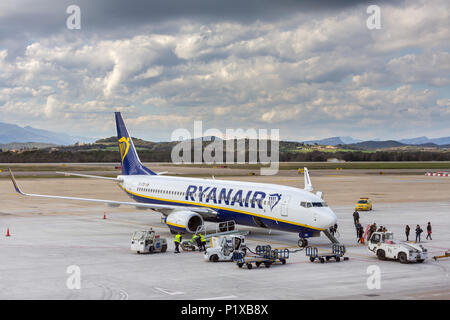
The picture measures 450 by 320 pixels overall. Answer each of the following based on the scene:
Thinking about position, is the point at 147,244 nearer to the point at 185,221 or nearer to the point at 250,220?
the point at 185,221

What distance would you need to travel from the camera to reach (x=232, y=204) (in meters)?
41.0

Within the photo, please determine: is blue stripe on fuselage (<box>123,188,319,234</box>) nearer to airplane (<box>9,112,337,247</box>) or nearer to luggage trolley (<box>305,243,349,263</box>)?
airplane (<box>9,112,337,247</box>)

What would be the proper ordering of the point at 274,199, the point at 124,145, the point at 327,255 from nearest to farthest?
the point at 327,255 → the point at 274,199 → the point at 124,145

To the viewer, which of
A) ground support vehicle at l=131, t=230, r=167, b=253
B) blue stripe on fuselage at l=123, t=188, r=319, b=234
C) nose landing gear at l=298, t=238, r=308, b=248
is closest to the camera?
ground support vehicle at l=131, t=230, r=167, b=253

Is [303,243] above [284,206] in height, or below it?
below

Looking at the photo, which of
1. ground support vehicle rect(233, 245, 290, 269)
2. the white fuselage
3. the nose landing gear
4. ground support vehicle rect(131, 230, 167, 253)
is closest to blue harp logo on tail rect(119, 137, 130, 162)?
the white fuselage

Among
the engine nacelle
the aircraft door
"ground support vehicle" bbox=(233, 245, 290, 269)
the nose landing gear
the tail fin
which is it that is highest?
the tail fin

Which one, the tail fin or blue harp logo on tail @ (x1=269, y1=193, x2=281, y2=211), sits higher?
the tail fin

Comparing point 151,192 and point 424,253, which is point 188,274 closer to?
point 424,253

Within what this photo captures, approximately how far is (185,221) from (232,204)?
152 inches

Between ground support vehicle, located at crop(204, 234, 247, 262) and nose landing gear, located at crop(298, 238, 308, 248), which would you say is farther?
nose landing gear, located at crop(298, 238, 308, 248)

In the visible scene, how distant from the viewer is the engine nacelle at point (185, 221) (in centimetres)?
4000

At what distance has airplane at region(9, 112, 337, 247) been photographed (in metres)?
36.4

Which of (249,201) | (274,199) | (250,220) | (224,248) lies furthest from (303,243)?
(224,248)
